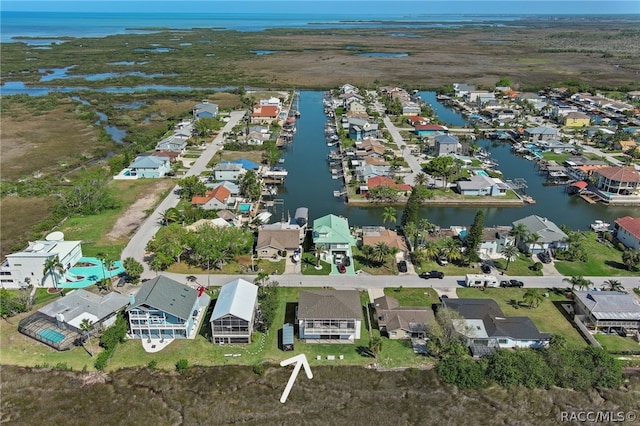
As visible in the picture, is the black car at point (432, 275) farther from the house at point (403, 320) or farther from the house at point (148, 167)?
the house at point (148, 167)

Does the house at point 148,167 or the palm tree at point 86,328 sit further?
the house at point 148,167

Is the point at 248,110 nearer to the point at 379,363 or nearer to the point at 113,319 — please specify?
the point at 113,319

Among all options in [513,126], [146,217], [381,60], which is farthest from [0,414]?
[381,60]

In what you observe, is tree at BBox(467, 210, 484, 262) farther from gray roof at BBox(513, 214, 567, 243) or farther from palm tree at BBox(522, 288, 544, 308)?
palm tree at BBox(522, 288, 544, 308)

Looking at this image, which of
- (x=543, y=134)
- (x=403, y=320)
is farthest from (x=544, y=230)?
(x=543, y=134)

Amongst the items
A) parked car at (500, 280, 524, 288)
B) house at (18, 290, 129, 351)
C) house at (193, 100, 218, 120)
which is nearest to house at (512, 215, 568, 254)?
parked car at (500, 280, 524, 288)

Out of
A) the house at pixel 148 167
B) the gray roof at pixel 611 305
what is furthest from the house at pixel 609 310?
the house at pixel 148 167
